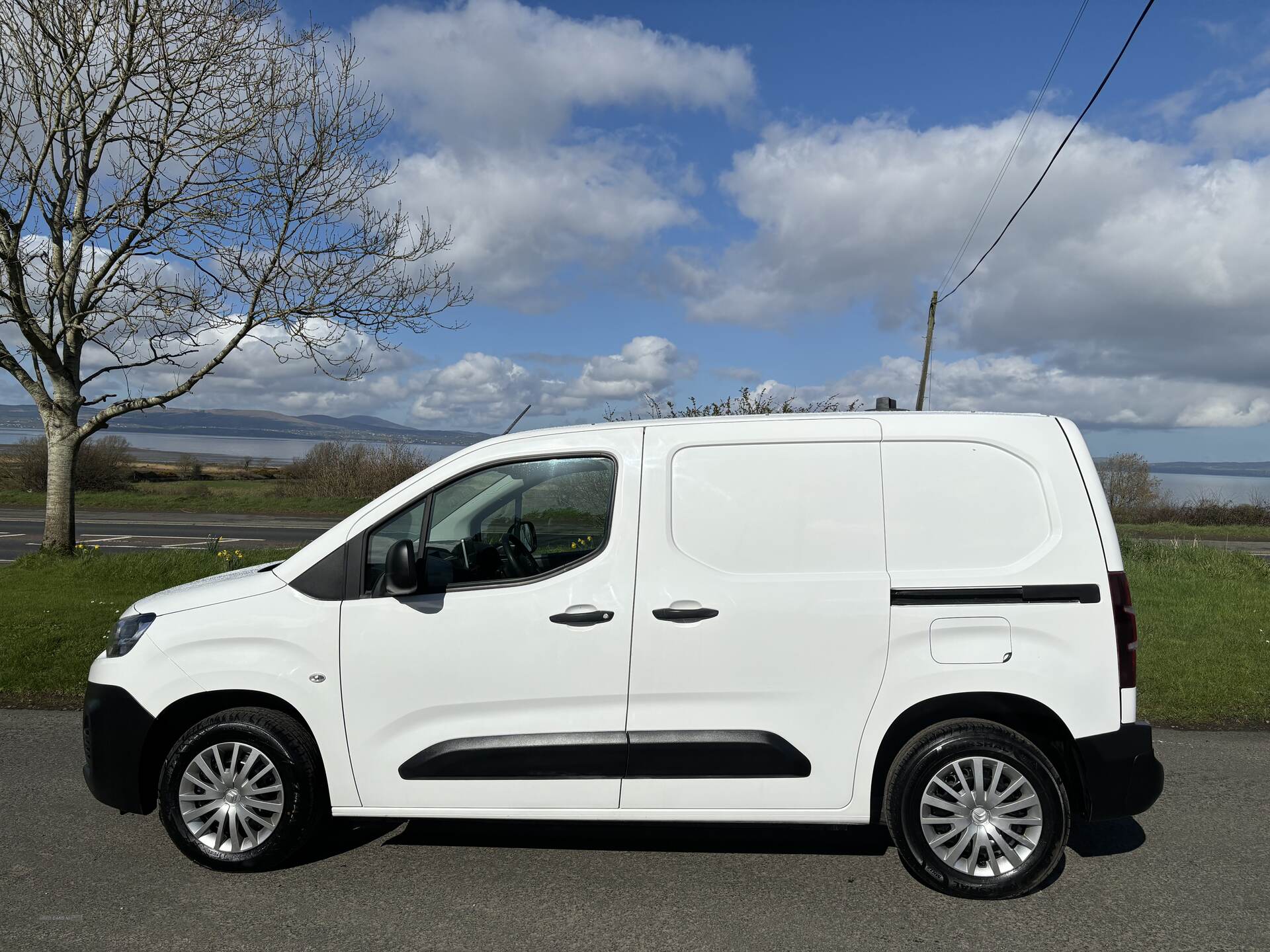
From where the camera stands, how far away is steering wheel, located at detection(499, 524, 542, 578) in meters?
4.21

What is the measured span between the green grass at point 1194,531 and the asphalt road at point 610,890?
72.8ft

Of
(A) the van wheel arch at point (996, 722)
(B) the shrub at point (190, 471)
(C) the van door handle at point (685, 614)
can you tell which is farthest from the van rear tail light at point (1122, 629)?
(B) the shrub at point (190, 471)

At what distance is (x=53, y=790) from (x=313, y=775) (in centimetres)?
195

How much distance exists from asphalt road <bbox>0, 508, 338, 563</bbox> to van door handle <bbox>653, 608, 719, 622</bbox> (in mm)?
15407

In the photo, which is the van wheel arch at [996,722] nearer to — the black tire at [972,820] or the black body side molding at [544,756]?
the black tire at [972,820]

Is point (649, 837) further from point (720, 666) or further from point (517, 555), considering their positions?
point (517, 555)

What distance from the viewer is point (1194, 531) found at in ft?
88.7

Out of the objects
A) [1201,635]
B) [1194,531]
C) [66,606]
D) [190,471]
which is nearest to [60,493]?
[66,606]

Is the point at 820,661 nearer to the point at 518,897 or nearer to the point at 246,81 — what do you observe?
the point at 518,897

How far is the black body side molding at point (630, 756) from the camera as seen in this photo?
3.76 meters

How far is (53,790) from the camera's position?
15.9ft

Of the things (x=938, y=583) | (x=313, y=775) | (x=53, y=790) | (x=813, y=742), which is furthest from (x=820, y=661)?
(x=53, y=790)

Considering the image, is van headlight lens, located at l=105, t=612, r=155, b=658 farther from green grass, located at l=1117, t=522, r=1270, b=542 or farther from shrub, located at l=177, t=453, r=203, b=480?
shrub, located at l=177, t=453, r=203, b=480

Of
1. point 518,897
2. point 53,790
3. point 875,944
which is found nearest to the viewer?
point 875,944
